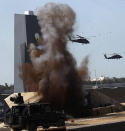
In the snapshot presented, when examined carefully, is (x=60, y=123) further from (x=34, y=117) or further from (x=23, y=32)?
(x=23, y=32)

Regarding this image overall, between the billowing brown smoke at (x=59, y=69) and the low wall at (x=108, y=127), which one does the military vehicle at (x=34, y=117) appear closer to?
the low wall at (x=108, y=127)

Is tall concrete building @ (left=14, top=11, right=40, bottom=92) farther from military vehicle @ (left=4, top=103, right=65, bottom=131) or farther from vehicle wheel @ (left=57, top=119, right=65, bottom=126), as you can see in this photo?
vehicle wheel @ (left=57, top=119, right=65, bottom=126)

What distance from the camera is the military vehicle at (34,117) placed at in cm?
2505

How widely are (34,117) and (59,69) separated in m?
28.2

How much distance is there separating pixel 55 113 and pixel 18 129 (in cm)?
310

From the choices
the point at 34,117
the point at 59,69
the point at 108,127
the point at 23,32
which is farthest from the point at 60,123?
the point at 23,32

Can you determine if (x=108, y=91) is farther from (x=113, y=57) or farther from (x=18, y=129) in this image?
(x=18, y=129)

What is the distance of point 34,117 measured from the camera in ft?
82.6

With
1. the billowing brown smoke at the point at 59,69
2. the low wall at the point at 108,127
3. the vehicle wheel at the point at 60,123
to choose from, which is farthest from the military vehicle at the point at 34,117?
the billowing brown smoke at the point at 59,69

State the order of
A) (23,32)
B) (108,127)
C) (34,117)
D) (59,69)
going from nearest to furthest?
(108,127), (34,117), (59,69), (23,32)

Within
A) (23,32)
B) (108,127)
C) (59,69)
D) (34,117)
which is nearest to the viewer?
(108,127)

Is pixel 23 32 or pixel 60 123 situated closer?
pixel 60 123

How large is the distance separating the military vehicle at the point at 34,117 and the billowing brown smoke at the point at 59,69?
25.2 m

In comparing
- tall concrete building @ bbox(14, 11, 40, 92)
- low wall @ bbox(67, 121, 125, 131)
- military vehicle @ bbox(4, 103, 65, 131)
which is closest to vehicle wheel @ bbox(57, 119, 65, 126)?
military vehicle @ bbox(4, 103, 65, 131)
